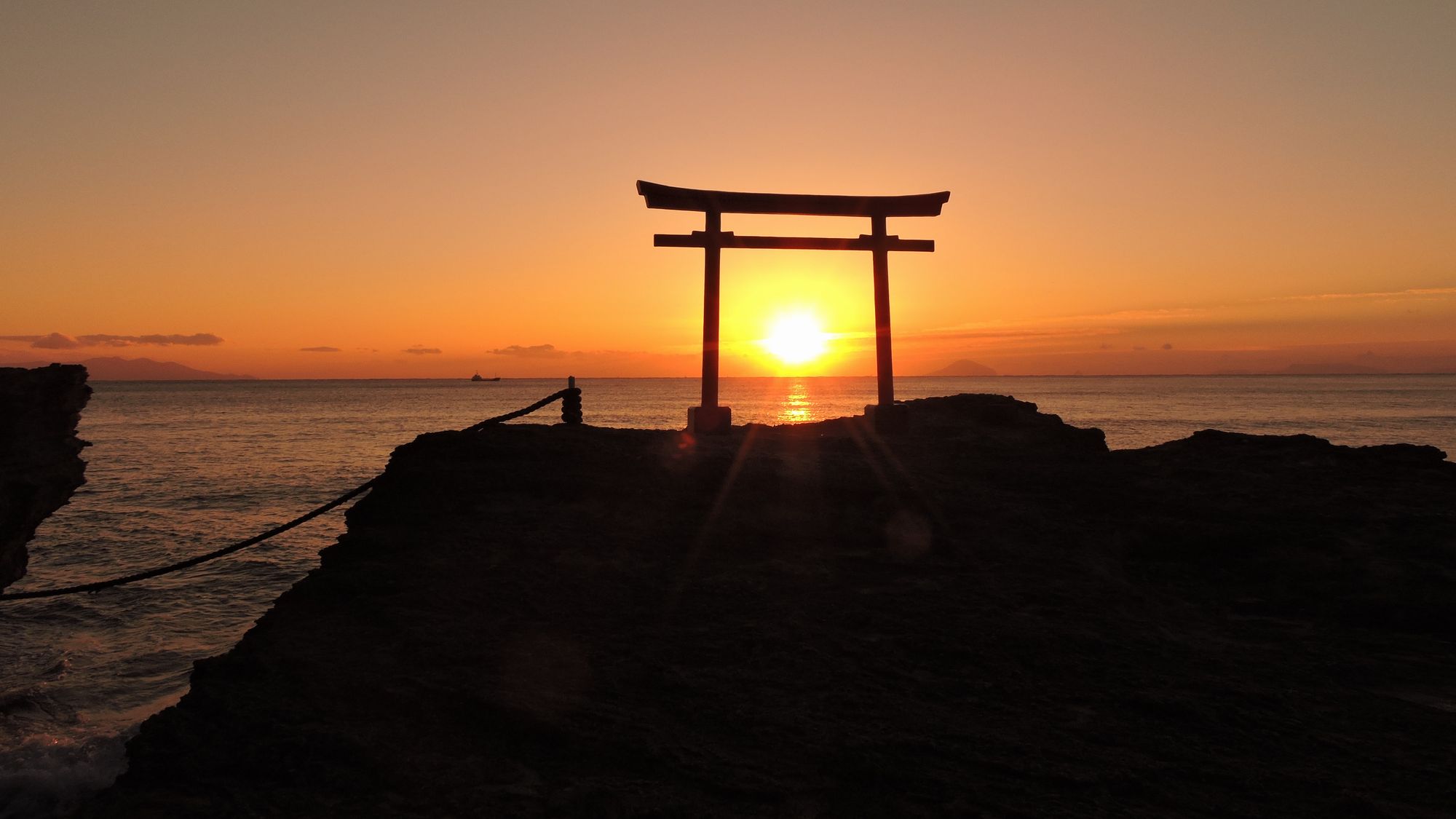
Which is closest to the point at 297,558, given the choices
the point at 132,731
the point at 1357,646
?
the point at 132,731

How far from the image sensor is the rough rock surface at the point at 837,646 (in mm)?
3912

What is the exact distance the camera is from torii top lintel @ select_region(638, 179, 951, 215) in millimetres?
11656

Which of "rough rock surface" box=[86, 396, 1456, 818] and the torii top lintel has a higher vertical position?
the torii top lintel

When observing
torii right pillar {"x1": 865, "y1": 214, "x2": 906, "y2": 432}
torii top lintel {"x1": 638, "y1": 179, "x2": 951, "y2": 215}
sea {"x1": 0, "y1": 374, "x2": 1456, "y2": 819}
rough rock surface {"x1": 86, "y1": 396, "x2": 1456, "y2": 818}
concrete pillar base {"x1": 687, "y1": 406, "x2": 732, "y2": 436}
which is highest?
torii top lintel {"x1": 638, "y1": 179, "x2": 951, "y2": 215}

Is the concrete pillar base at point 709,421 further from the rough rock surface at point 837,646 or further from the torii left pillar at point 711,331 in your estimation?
the rough rock surface at point 837,646

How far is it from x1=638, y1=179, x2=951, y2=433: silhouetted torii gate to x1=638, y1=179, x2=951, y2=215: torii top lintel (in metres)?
0.01

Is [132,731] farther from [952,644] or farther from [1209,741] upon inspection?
[1209,741]

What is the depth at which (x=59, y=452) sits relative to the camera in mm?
5996

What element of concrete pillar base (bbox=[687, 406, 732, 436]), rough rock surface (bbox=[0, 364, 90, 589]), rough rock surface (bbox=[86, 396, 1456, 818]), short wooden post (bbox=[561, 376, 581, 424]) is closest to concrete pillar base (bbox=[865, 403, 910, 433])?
concrete pillar base (bbox=[687, 406, 732, 436])

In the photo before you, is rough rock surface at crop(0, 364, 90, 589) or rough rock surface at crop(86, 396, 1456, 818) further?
rough rock surface at crop(0, 364, 90, 589)

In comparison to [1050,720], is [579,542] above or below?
above

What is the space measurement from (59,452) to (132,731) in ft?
10.8

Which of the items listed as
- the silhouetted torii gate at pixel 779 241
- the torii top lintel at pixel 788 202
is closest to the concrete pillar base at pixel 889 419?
the silhouetted torii gate at pixel 779 241

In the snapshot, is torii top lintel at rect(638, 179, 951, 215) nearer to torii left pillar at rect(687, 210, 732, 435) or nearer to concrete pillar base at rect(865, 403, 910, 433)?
torii left pillar at rect(687, 210, 732, 435)
